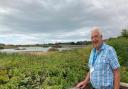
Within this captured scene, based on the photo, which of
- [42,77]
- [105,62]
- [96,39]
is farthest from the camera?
[42,77]

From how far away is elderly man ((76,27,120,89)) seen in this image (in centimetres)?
511

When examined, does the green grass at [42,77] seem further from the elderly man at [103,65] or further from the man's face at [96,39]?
the man's face at [96,39]

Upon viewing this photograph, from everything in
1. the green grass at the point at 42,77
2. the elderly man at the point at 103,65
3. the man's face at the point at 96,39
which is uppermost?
the man's face at the point at 96,39

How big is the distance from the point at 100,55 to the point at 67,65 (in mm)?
5358

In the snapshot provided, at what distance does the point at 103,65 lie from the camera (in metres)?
5.25

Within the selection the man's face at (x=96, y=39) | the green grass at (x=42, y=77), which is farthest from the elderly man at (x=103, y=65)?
the green grass at (x=42, y=77)

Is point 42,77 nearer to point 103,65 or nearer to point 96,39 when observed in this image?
point 103,65

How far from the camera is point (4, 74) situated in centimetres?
935

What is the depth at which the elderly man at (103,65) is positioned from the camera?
16.8 feet

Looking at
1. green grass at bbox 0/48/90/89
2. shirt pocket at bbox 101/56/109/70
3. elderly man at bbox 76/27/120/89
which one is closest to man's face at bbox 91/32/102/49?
elderly man at bbox 76/27/120/89

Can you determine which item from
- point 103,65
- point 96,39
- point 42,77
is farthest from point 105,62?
point 42,77

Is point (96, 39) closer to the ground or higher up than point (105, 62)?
higher up

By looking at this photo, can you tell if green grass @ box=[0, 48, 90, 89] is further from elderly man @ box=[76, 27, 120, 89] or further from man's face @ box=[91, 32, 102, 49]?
man's face @ box=[91, 32, 102, 49]

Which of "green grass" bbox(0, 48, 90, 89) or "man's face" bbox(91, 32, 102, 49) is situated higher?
"man's face" bbox(91, 32, 102, 49)
